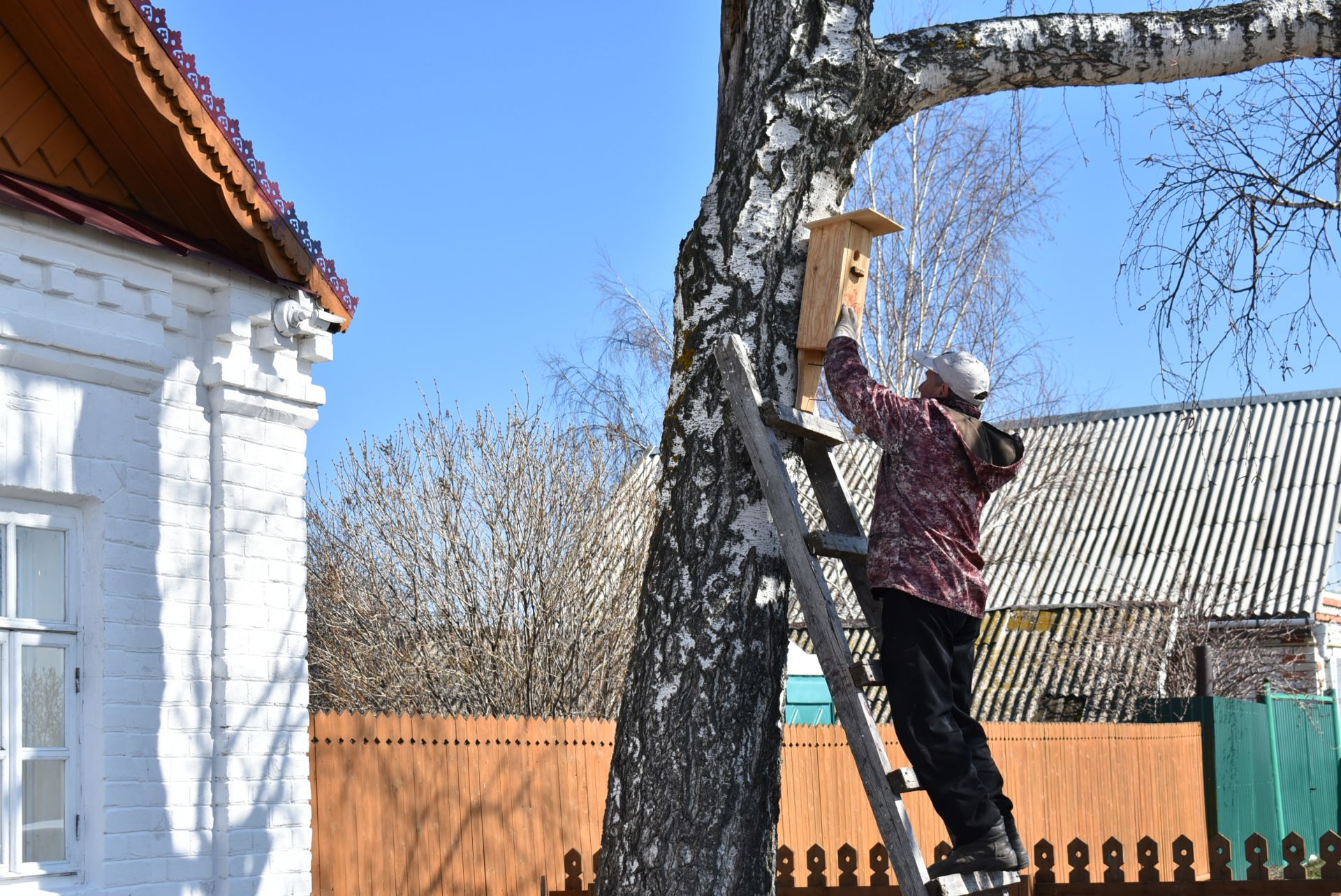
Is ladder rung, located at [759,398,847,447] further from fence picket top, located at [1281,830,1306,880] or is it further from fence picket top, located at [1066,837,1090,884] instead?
fence picket top, located at [1281,830,1306,880]

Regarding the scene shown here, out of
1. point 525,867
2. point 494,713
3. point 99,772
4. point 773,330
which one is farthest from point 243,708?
point 494,713

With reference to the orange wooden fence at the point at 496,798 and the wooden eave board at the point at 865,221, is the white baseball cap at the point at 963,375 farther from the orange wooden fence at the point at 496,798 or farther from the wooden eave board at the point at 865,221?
the orange wooden fence at the point at 496,798

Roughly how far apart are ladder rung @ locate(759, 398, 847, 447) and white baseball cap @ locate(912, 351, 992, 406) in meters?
0.38

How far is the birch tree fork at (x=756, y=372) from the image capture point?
13.4ft

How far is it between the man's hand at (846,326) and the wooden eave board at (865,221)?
25cm

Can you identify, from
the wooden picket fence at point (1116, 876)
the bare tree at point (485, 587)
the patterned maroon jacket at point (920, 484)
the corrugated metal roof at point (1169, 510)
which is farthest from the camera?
the corrugated metal roof at point (1169, 510)

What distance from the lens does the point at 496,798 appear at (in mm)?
8156

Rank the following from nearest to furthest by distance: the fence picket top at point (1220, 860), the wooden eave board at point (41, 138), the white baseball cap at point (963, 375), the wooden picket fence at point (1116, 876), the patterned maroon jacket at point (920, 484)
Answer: the patterned maroon jacket at point (920, 484) → the white baseball cap at point (963, 375) → the wooden eave board at point (41, 138) → the wooden picket fence at point (1116, 876) → the fence picket top at point (1220, 860)

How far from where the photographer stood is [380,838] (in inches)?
291

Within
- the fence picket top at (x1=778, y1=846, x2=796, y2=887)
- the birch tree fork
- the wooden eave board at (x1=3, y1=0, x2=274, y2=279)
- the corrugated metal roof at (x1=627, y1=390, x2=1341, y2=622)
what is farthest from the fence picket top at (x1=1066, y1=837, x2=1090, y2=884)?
the corrugated metal roof at (x1=627, y1=390, x2=1341, y2=622)

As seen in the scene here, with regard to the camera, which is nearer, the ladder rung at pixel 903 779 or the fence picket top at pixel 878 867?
the ladder rung at pixel 903 779

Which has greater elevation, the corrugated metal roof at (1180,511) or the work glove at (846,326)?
the corrugated metal roof at (1180,511)

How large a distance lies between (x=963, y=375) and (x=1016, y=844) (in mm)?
1435

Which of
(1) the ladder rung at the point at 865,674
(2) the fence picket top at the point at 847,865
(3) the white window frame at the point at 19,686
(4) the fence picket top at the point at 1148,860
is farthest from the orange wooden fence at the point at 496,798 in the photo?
(1) the ladder rung at the point at 865,674
